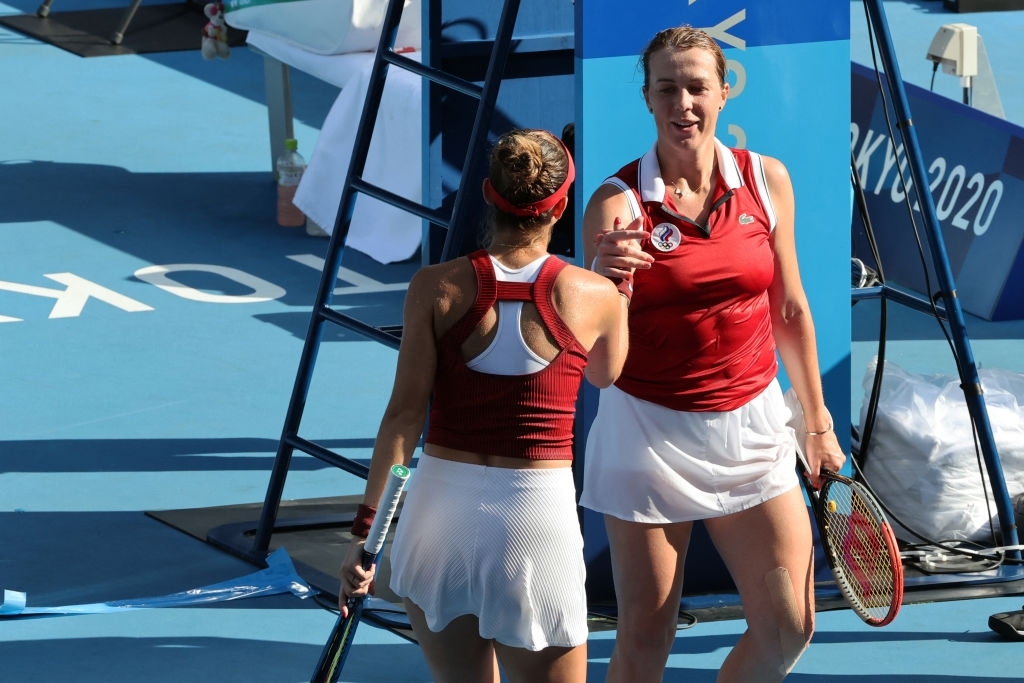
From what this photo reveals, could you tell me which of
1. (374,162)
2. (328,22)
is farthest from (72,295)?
(328,22)

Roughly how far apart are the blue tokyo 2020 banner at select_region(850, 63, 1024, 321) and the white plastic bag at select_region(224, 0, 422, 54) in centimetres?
300

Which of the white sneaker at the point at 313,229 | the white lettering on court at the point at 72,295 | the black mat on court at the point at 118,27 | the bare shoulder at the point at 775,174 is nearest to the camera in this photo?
Result: the bare shoulder at the point at 775,174

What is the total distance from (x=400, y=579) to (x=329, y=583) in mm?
2290

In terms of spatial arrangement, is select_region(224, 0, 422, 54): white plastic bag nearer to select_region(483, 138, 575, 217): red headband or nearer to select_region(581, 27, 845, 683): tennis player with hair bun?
select_region(581, 27, 845, 683): tennis player with hair bun

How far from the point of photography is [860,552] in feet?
15.3

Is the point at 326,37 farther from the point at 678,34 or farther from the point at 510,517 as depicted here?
the point at 510,517

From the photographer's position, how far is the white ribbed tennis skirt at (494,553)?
12.2ft

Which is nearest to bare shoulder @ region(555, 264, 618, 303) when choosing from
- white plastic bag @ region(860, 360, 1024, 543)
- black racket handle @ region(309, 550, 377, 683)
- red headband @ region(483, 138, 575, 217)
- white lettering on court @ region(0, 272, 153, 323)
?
red headband @ region(483, 138, 575, 217)

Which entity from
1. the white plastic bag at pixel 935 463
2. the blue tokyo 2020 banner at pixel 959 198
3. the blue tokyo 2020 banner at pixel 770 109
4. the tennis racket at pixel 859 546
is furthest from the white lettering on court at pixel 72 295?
the tennis racket at pixel 859 546

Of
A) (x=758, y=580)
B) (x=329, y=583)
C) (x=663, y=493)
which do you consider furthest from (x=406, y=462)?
(x=329, y=583)

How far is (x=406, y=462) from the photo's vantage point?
3793 millimetres

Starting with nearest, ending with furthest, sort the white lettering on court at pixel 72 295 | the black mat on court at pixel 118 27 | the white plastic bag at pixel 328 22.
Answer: the white lettering on court at pixel 72 295, the white plastic bag at pixel 328 22, the black mat on court at pixel 118 27

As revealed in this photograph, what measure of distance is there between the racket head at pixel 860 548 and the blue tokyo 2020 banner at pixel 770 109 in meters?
1.25

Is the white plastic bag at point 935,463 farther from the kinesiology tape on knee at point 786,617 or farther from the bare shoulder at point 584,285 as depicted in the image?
the bare shoulder at point 584,285
